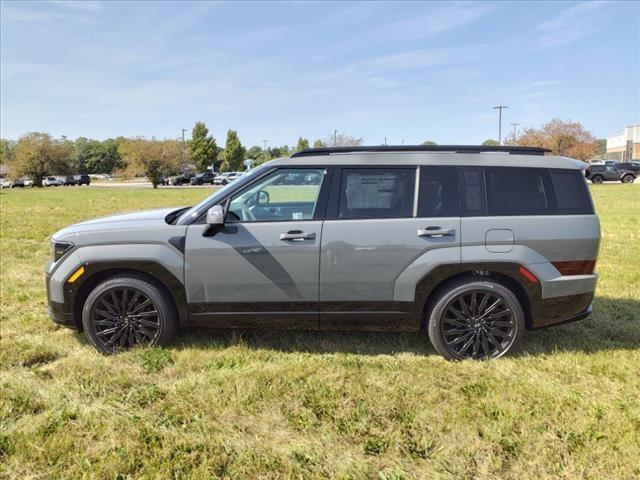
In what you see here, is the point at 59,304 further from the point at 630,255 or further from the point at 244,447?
the point at 630,255

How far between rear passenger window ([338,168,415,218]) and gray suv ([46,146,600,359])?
0.5 inches

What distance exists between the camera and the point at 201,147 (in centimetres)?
7438

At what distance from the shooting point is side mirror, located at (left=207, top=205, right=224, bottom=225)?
3.58 meters

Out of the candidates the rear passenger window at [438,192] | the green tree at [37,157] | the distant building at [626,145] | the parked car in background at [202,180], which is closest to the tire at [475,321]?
the rear passenger window at [438,192]

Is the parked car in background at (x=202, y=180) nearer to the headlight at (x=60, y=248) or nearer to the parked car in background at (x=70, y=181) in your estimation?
the parked car in background at (x=70, y=181)

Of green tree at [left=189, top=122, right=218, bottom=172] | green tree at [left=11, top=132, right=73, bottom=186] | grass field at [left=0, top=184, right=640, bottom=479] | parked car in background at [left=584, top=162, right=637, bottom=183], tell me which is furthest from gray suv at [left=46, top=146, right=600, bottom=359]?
green tree at [left=189, top=122, right=218, bottom=172]

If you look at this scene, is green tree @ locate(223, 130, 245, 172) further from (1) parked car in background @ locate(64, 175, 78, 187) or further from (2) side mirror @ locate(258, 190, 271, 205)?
(2) side mirror @ locate(258, 190, 271, 205)

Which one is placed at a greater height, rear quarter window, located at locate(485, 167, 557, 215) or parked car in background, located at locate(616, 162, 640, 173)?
parked car in background, located at locate(616, 162, 640, 173)

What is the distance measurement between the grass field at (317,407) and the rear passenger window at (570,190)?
4.18 feet

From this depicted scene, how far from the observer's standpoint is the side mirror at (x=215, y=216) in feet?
11.8

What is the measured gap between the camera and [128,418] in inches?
116

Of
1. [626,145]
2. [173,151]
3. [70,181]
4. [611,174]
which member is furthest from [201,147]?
[626,145]

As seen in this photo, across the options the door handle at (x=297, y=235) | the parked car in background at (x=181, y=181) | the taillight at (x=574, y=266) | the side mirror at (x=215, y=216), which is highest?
the parked car in background at (x=181, y=181)

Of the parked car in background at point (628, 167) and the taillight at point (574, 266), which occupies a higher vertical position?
the parked car in background at point (628, 167)
